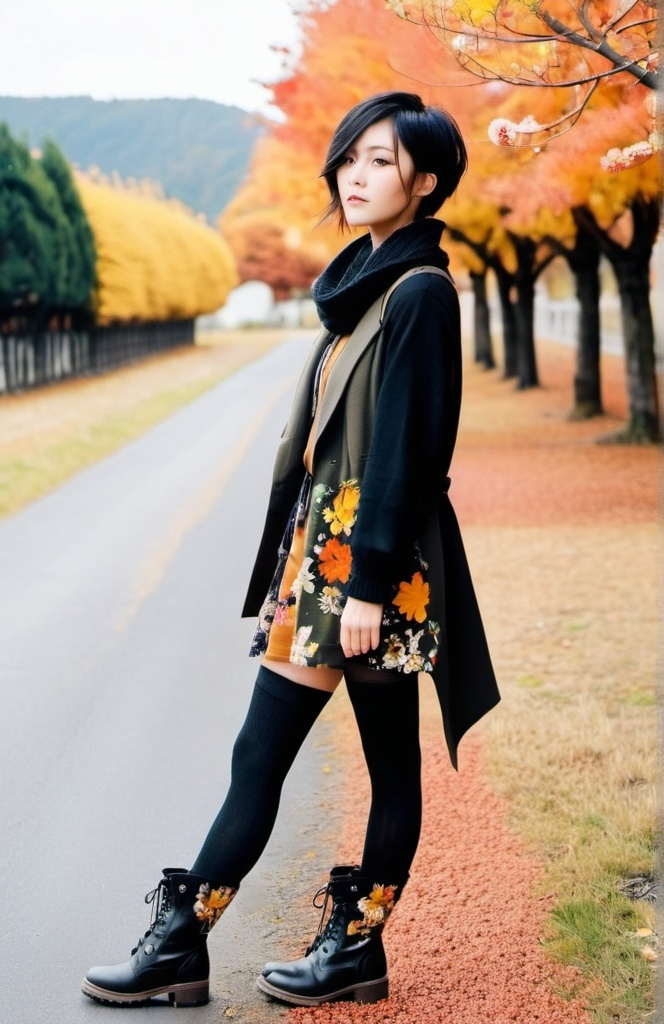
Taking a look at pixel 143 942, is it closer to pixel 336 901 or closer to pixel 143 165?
pixel 336 901

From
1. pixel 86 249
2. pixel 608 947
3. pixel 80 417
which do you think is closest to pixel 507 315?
pixel 80 417

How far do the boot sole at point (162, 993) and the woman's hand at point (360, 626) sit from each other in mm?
916

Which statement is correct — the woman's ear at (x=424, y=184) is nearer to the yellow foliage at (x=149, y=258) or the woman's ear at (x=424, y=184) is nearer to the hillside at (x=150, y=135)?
the hillside at (x=150, y=135)

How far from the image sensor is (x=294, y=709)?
2.72 meters

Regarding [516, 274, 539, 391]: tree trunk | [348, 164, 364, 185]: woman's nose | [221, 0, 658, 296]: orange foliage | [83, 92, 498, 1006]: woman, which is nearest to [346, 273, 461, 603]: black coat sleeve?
[83, 92, 498, 1006]: woman

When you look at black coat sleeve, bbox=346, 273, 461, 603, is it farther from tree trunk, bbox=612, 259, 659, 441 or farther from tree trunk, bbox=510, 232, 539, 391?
tree trunk, bbox=510, 232, 539, 391

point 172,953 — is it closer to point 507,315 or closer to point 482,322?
point 507,315

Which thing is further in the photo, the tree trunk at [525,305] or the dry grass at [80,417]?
the tree trunk at [525,305]

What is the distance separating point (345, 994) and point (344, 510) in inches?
44.3

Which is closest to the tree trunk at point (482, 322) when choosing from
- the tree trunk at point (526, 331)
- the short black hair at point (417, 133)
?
the tree trunk at point (526, 331)

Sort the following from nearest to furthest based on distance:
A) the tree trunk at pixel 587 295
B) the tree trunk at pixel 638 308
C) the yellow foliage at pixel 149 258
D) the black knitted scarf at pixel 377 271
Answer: the black knitted scarf at pixel 377 271, the tree trunk at pixel 638 308, the tree trunk at pixel 587 295, the yellow foliage at pixel 149 258

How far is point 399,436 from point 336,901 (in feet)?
3.53

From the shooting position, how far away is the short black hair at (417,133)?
105 inches

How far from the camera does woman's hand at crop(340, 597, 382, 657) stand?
8.40ft
